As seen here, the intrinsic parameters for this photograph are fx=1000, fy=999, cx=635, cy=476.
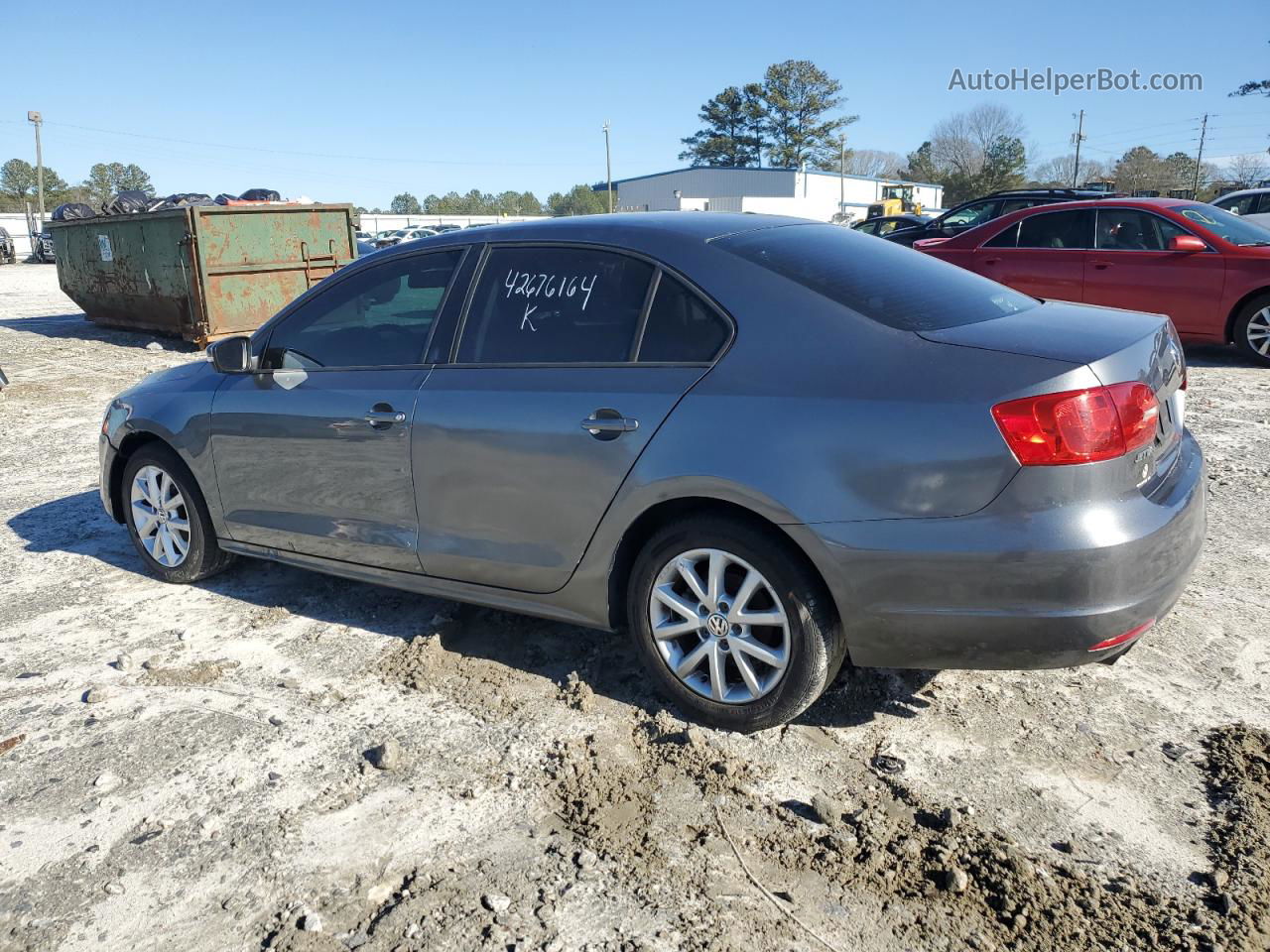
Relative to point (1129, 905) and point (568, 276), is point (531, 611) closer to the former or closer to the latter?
point (568, 276)

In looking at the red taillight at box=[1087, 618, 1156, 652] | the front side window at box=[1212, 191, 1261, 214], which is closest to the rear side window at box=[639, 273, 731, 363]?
the red taillight at box=[1087, 618, 1156, 652]

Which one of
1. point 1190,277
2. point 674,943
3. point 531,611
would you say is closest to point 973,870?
point 674,943

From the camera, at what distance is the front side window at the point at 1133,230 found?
31.7 feet

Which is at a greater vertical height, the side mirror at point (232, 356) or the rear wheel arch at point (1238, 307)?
the side mirror at point (232, 356)

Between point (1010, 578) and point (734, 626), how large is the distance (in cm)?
86

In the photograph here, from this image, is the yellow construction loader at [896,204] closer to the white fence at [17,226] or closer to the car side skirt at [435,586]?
the car side skirt at [435,586]

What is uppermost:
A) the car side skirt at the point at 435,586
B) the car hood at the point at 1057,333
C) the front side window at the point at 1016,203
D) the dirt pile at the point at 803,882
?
the front side window at the point at 1016,203

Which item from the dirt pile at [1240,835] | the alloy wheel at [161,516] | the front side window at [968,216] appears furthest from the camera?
the front side window at [968,216]

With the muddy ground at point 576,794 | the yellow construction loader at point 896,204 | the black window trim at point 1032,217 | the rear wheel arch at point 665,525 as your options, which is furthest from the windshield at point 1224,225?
the yellow construction loader at point 896,204

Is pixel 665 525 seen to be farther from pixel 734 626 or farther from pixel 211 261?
pixel 211 261

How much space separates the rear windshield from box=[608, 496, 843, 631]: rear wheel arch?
72cm

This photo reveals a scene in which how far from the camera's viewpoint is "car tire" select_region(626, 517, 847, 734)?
3.04 m

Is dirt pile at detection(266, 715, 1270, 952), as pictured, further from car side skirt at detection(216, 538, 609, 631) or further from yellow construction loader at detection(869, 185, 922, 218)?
yellow construction loader at detection(869, 185, 922, 218)

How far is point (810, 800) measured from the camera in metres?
2.94
